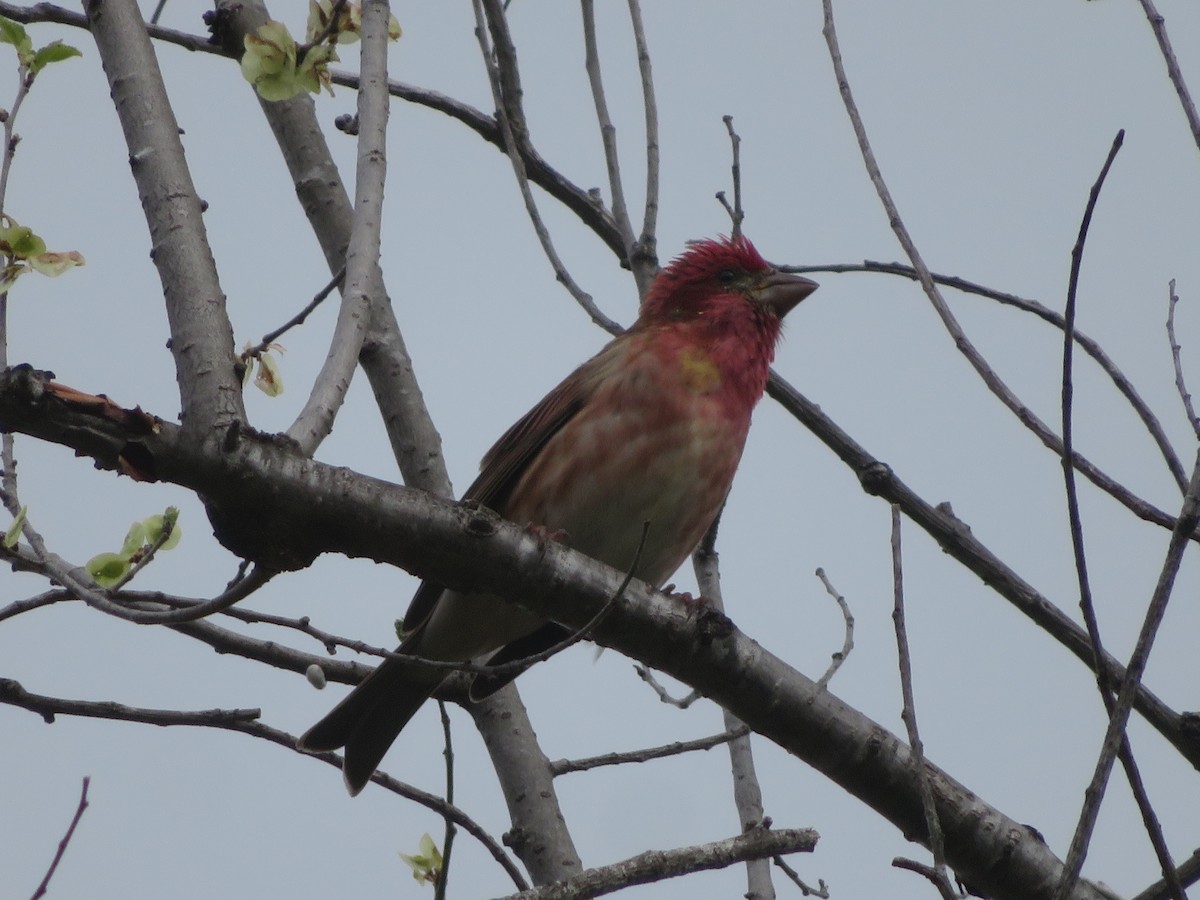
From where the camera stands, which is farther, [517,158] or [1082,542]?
[517,158]

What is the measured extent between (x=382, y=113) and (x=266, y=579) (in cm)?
141

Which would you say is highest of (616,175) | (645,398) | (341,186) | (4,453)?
(341,186)

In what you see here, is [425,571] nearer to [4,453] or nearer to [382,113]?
[4,453]

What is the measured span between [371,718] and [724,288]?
8.54 ft

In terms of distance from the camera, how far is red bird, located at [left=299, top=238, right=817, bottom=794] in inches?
221

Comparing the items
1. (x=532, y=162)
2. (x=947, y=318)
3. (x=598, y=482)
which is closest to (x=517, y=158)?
(x=532, y=162)

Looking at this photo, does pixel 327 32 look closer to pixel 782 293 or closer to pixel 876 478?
pixel 876 478

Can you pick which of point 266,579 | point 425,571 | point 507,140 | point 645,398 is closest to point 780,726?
point 425,571

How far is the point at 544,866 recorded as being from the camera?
502cm

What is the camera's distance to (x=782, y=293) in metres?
6.75

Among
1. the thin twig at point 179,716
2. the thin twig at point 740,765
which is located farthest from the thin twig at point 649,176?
the thin twig at point 179,716

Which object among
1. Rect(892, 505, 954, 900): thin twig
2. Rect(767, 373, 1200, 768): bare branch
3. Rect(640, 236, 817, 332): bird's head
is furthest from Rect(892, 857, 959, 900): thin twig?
Rect(640, 236, 817, 332): bird's head

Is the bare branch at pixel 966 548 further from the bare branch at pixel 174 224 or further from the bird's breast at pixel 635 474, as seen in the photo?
the bare branch at pixel 174 224

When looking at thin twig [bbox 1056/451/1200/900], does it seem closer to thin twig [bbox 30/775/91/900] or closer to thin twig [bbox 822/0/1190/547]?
thin twig [bbox 822/0/1190/547]
